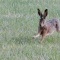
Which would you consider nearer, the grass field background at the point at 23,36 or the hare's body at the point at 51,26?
the grass field background at the point at 23,36

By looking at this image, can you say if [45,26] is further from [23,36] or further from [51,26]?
[23,36]

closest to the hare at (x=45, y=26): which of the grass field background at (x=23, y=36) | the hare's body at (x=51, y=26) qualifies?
the hare's body at (x=51, y=26)

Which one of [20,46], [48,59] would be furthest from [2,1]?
[48,59]

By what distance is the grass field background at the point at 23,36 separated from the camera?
7969mm

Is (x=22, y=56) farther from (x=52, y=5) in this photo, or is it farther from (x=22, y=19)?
(x=52, y=5)

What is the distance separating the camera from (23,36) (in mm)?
9602

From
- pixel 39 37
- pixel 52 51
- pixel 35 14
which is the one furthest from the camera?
pixel 35 14

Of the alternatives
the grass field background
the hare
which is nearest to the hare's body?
the hare

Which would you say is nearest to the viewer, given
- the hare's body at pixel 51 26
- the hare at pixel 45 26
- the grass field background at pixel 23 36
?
the grass field background at pixel 23 36

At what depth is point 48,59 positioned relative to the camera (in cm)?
770

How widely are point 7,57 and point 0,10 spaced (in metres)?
5.90

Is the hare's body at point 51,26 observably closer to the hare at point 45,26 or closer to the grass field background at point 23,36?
the hare at point 45,26

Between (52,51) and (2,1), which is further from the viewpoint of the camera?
(2,1)

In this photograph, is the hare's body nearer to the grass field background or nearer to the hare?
the hare
